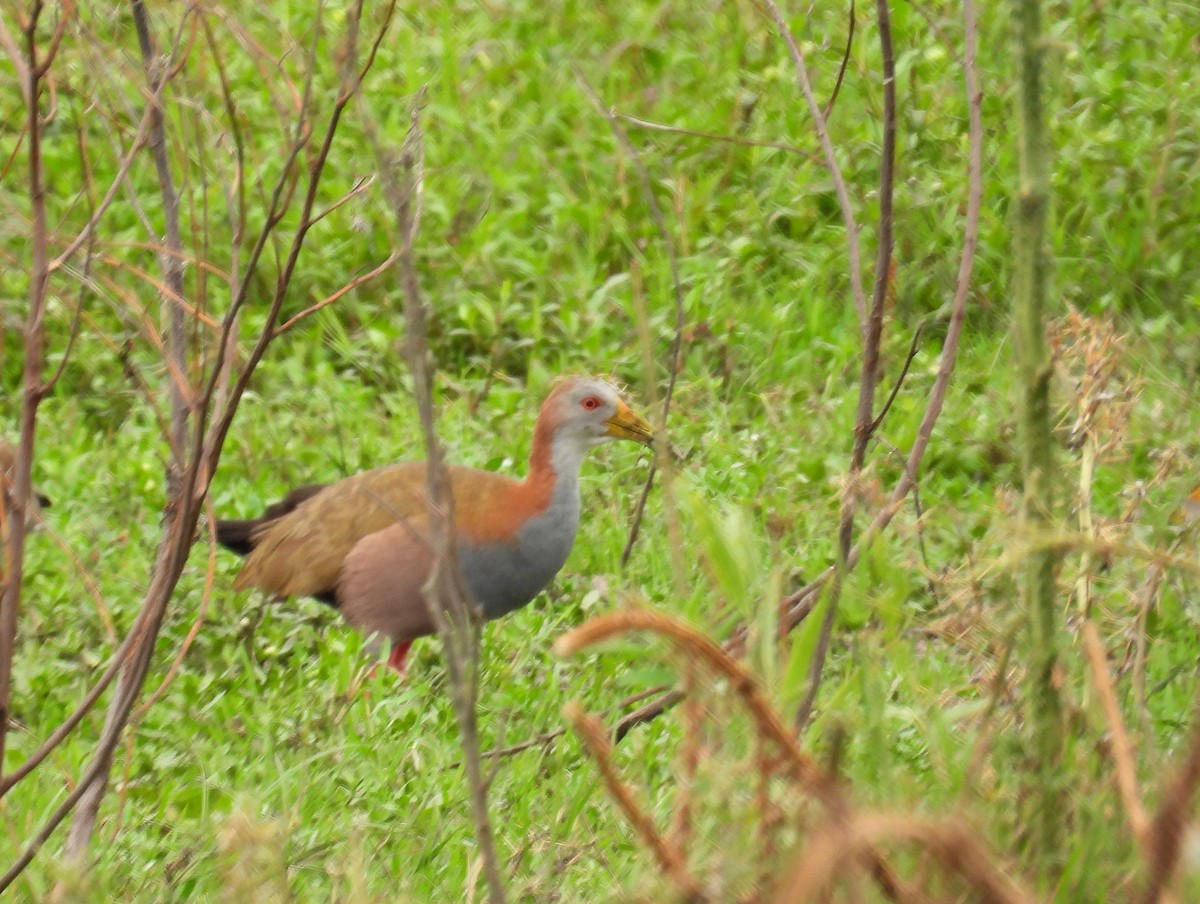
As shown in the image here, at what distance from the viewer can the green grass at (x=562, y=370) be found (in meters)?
3.43

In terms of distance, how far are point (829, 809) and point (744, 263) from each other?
4.91 metres

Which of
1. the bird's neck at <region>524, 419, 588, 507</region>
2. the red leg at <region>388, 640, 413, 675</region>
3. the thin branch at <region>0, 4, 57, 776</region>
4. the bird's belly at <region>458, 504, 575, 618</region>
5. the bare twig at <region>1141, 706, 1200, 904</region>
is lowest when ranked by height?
the red leg at <region>388, 640, 413, 675</region>

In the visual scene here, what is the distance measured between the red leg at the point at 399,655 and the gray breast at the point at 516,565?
0.85ft

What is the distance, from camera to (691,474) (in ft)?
16.5

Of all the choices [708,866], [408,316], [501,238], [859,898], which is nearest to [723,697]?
[708,866]

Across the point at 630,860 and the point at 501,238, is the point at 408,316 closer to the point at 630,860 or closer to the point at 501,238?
the point at 630,860

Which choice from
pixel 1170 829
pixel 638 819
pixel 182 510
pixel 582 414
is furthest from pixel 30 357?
pixel 582 414

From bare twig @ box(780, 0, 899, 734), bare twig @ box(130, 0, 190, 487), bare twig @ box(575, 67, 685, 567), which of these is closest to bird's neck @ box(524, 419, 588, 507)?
bare twig @ box(575, 67, 685, 567)

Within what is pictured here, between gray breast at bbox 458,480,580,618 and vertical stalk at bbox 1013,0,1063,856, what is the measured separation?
288cm

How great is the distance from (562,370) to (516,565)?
147 cm

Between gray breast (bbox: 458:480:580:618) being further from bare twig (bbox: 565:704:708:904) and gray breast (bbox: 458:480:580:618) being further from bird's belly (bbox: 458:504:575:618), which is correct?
bare twig (bbox: 565:704:708:904)

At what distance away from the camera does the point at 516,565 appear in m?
4.64

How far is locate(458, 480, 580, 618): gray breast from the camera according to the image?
4.63m

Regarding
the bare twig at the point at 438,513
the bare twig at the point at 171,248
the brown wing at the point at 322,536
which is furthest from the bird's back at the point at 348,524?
the bare twig at the point at 438,513
